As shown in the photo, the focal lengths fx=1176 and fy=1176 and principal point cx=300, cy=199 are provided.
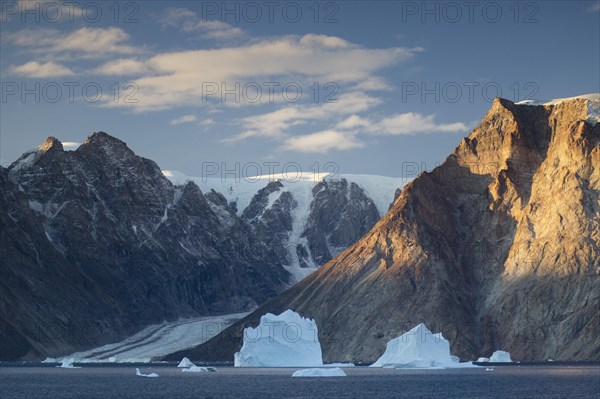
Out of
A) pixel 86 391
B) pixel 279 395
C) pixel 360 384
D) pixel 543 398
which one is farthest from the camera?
pixel 360 384

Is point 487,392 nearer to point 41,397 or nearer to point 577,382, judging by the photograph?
point 577,382

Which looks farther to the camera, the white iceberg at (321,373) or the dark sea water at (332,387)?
the white iceberg at (321,373)

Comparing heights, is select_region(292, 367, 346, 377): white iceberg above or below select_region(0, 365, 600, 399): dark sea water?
above

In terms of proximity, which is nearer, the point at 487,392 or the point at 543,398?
the point at 543,398

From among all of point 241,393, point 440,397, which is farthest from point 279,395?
point 440,397

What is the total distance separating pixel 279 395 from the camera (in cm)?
15388

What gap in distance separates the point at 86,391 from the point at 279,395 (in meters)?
30.3

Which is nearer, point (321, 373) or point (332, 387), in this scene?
point (332, 387)

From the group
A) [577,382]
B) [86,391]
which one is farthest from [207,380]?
[577,382]

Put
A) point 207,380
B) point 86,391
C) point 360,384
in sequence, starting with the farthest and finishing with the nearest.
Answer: point 207,380 < point 360,384 < point 86,391

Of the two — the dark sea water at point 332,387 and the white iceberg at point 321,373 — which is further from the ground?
the white iceberg at point 321,373

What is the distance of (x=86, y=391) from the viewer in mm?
166375

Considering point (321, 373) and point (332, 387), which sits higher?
point (321, 373)

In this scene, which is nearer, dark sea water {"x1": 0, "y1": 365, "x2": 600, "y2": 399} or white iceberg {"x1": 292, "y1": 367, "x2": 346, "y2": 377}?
dark sea water {"x1": 0, "y1": 365, "x2": 600, "y2": 399}
